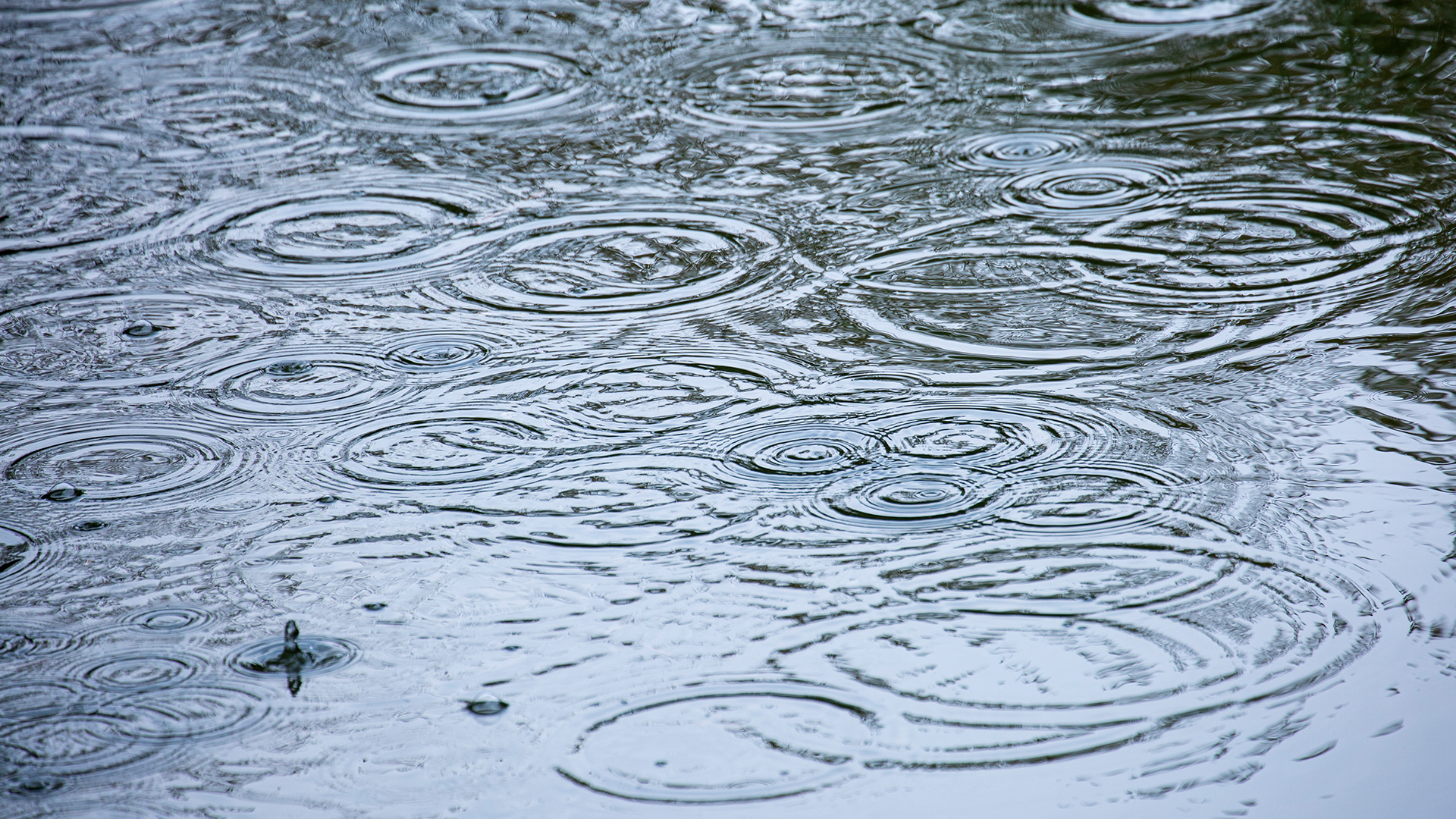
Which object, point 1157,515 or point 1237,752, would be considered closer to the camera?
point 1237,752

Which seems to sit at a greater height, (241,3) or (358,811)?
(241,3)

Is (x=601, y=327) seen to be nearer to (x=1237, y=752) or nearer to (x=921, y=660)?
(x=921, y=660)

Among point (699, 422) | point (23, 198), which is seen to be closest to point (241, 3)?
point (23, 198)

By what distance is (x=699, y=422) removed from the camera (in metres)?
2.15

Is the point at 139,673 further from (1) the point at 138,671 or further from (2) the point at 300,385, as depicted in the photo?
(2) the point at 300,385

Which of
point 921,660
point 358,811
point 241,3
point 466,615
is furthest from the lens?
point 241,3

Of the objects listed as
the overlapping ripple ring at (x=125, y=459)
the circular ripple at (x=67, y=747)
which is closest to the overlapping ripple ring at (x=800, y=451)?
the overlapping ripple ring at (x=125, y=459)

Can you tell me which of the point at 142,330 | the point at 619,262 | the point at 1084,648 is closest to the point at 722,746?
the point at 1084,648

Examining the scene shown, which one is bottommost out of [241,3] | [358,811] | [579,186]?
[358,811]

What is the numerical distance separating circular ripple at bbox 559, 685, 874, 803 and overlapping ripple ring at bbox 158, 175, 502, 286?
1.36 metres

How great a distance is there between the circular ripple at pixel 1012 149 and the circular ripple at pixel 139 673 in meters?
1.93

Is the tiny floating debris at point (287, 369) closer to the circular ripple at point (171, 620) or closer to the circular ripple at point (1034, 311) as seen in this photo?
the circular ripple at point (171, 620)

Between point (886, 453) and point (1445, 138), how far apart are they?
168cm

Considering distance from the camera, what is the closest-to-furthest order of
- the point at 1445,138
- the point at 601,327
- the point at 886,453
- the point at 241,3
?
the point at 886,453 < the point at 601,327 < the point at 1445,138 < the point at 241,3
